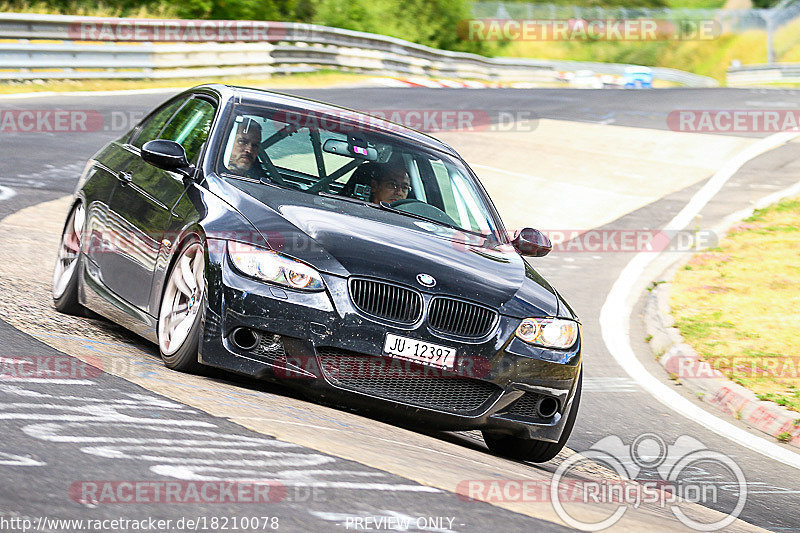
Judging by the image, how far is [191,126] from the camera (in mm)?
7664

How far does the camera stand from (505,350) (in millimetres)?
6191

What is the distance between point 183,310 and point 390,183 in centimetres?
165

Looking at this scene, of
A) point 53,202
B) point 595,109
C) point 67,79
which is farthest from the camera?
point 595,109

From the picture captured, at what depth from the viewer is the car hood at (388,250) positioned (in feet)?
20.0

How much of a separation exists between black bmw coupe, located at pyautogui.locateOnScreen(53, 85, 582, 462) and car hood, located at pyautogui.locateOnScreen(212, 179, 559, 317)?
0.04 feet

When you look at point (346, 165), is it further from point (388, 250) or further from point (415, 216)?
point (388, 250)

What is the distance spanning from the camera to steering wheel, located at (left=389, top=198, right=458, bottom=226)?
23.9 feet

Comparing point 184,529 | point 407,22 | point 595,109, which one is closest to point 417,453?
point 184,529

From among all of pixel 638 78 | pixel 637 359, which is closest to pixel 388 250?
pixel 637 359

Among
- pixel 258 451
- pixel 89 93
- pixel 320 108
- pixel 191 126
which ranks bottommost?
pixel 89 93

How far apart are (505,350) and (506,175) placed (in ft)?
41.9

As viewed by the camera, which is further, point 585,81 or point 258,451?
point 585,81

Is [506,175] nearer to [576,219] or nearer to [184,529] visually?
[576,219]

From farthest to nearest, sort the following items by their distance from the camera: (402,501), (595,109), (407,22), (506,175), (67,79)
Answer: (407,22) < (595,109) < (67,79) < (506,175) < (402,501)
